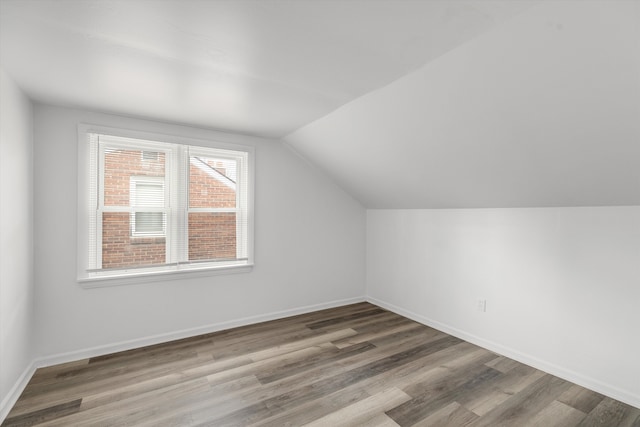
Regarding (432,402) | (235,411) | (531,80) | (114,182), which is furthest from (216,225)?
(531,80)

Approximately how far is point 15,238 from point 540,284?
172 inches

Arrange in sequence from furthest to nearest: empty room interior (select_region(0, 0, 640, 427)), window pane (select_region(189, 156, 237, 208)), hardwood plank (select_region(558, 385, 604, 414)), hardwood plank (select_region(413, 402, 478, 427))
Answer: window pane (select_region(189, 156, 237, 208)) → hardwood plank (select_region(558, 385, 604, 414)) → hardwood plank (select_region(413, 402, 478, 427)) → empty room interior (select_region(0, 0, 640, 427))

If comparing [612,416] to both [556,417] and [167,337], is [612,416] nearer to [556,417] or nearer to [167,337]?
[556,417]

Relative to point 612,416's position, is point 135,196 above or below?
above

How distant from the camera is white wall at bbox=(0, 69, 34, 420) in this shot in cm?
215

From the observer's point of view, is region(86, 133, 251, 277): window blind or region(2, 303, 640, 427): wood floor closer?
region(2, 303, 640, 427): wood floor

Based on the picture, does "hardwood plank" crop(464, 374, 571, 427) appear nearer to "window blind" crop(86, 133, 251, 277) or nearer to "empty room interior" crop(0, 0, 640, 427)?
"empty room interior" crop(0, 0, 640, 427)

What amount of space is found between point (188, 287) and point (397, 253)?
272 centimetres

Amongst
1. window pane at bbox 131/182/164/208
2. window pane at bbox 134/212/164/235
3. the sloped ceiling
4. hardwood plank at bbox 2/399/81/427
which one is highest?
the sloped ceiling

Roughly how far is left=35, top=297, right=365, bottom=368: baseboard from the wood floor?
0.09 m

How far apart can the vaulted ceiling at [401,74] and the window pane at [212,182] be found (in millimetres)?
608

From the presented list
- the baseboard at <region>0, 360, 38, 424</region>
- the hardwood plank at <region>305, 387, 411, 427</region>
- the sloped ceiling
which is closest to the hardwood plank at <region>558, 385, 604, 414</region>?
the hardwood plank at <region>305, 387, 411, 427</region>

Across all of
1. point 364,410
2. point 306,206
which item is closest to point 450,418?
point 364,410

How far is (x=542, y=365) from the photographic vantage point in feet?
9.18
